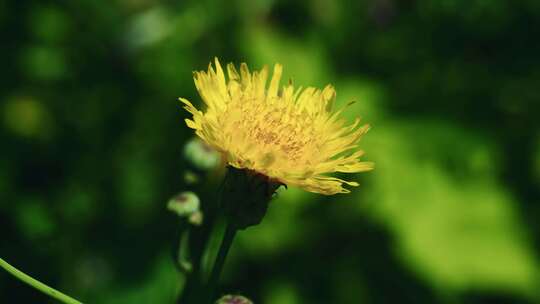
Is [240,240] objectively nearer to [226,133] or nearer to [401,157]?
[401,157]

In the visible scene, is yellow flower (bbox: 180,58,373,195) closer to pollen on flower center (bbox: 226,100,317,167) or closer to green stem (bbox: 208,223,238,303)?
pollen on flower center (bbox: 226,100,317,167)

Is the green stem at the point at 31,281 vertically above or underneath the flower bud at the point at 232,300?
underneath

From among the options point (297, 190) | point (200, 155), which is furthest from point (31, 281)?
point (297, 190)

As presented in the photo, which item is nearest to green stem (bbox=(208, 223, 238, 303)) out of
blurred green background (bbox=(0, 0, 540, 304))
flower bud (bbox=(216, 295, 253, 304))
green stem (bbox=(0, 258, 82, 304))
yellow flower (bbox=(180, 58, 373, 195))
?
flower bud (bbox=(216, 295, 253, 304))

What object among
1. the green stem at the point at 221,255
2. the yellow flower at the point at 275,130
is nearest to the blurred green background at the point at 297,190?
the green stem at the point at 221,255

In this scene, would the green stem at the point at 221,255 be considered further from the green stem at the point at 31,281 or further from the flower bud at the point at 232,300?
the green stem at the point at 31,281

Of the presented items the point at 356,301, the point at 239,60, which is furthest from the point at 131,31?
the point at 356,301
